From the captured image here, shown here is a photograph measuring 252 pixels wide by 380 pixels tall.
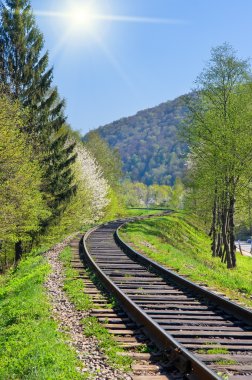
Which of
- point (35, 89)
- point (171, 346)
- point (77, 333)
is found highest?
point (35, 89)

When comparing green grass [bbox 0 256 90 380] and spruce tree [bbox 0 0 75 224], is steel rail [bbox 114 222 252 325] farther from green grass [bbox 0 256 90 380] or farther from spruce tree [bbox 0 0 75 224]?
spruce tree [bbox 0 0 75 224]

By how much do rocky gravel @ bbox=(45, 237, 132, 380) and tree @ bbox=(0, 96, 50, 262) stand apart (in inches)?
413

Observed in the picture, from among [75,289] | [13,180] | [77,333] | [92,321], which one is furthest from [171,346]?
[13,180]

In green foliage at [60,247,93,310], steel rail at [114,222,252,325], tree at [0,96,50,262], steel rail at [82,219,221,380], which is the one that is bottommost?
green foliage at [60,247,93,310]

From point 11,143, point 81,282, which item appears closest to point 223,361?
point 81,282

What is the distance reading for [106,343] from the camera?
7402mm

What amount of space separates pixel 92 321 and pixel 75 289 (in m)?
3.06

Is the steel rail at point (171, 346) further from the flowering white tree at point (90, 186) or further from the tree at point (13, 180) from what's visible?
the flowering white tree at point (90, 186)

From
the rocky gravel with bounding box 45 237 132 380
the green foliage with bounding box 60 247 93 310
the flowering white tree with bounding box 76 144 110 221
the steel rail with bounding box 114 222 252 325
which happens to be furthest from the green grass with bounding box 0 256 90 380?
the flowering white tree with bounding box 76 144 110 221

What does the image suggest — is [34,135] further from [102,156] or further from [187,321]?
[102,156]

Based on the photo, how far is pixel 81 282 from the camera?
1289 centimetres

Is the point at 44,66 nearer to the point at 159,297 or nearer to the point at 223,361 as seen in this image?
the point at 159,297

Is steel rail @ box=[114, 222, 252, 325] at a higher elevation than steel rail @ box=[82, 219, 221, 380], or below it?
below

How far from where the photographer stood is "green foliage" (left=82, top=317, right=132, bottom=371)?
6.52 metres
